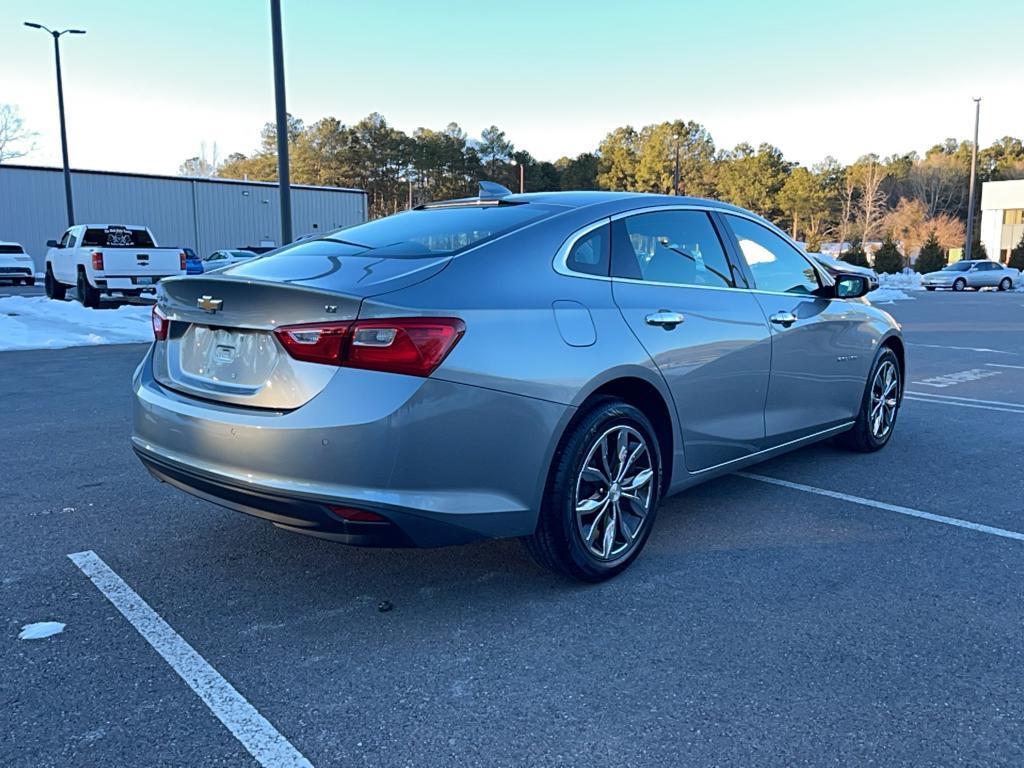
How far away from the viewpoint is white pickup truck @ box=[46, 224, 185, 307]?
53.6 feet

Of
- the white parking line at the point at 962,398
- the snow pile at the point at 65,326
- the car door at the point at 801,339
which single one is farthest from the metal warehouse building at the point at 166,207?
the car door at the point at 801,339

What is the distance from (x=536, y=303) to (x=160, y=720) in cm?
188

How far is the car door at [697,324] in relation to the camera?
3.70 metres

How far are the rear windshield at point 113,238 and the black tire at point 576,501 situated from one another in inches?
684

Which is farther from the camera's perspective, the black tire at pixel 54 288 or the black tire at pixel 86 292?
the black tire at pixel 54 288

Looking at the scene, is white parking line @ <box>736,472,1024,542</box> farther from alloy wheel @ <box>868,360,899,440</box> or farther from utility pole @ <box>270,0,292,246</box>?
utility pole @ <box>270,0,292,246</box>

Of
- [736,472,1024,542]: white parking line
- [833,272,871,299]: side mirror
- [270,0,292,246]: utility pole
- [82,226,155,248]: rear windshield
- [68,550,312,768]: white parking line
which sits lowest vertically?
[736,472,1024,542]: white parking line

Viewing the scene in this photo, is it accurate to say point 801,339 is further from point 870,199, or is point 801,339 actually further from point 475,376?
point 870,199

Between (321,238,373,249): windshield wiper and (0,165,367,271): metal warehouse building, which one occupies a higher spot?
(0,165,367,271): metal warehouse building

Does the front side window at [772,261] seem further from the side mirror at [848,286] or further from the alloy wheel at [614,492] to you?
the alloy wheel at [614,492]

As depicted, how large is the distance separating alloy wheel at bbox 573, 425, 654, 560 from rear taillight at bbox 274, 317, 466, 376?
0.87 m

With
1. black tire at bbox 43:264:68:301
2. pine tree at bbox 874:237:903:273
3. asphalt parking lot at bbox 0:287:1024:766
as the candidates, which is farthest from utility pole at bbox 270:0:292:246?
pine tree at bbox 874:237:903:273

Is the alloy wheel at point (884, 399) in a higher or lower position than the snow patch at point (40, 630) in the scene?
higher

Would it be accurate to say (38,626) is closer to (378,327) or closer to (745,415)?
(378,327)
